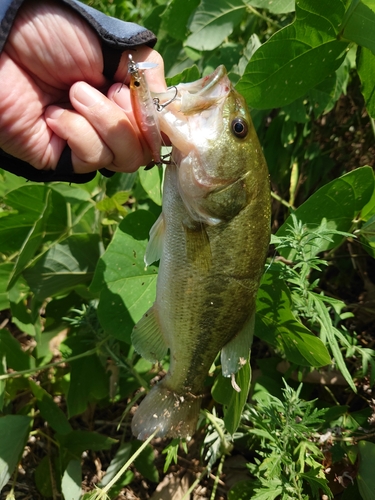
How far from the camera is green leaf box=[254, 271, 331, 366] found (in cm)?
160

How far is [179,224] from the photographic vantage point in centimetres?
142

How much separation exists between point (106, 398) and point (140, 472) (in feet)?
1.36

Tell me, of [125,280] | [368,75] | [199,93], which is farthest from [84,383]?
[368,75]

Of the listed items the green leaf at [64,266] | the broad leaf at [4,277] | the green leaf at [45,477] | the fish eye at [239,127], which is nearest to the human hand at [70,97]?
the fish eye at [239,127]

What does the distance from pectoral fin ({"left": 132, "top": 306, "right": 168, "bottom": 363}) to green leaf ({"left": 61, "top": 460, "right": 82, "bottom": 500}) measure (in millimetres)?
836

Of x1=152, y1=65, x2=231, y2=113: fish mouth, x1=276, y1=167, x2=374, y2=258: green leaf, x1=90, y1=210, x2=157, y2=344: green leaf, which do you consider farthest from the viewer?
x1=90, y1=210, x2=157, y2=344: green leaf

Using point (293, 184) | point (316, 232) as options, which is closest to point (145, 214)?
point (316, 232)

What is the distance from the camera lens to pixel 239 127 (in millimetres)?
1328

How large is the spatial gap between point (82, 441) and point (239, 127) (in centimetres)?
174

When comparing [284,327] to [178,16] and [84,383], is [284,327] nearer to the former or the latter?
[84,383]

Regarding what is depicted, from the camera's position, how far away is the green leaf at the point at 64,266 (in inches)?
80.0

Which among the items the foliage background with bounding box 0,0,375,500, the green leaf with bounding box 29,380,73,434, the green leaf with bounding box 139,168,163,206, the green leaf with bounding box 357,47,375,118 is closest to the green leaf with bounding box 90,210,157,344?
the foliage background with bounding box 0,0,375,500

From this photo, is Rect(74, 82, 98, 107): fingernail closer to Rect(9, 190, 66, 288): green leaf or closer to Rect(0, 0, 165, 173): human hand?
Rect(0, 0, 165, 173): human hand

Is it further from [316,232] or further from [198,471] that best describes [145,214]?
[198,471]
